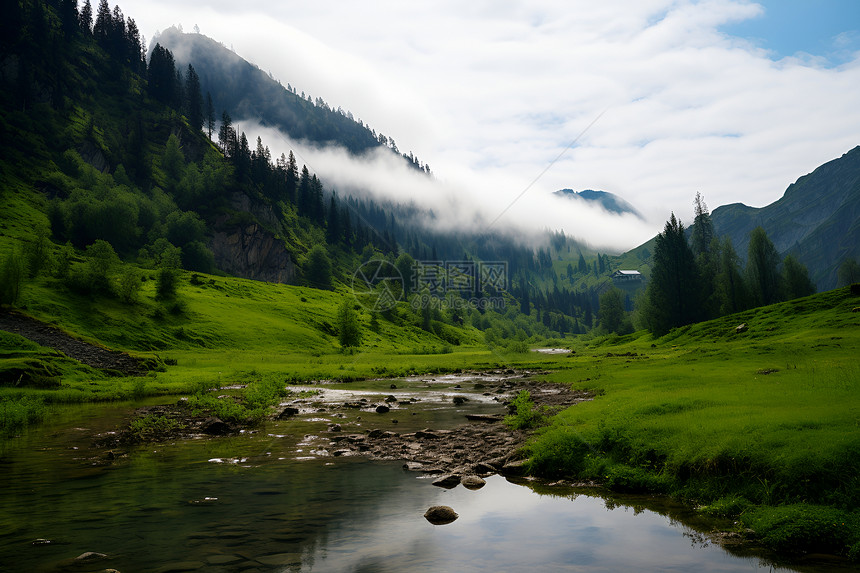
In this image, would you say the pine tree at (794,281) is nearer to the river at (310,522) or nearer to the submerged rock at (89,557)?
the river at (310,522)

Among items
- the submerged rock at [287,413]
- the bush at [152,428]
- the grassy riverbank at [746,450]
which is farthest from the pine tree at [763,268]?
the bush at [152,428]

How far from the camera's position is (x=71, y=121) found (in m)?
195

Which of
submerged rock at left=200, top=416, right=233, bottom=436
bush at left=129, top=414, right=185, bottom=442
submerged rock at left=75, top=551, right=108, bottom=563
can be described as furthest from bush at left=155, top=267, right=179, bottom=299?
submerged rock at left=75, top=551, right=108, bottom=563

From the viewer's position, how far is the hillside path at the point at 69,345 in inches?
1976

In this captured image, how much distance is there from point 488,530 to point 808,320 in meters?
71.2

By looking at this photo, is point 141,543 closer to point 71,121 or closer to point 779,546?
point 779,546

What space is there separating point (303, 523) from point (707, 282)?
127373mm

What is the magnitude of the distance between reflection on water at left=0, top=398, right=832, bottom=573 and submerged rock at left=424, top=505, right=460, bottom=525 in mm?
279

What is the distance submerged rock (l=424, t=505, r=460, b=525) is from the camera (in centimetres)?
1432

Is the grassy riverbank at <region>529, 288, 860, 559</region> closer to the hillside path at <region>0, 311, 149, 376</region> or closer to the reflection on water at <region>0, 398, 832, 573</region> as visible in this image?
the reflection on water at <region>0, 398, 832, 573</region>

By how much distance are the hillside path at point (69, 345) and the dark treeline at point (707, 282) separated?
10927 cm

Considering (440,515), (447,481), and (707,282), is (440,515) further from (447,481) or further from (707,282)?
(707,282)

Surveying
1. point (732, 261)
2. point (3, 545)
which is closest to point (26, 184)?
point (3, 545)

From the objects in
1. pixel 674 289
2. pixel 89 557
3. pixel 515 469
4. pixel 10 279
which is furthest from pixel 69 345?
pixel 674 289
